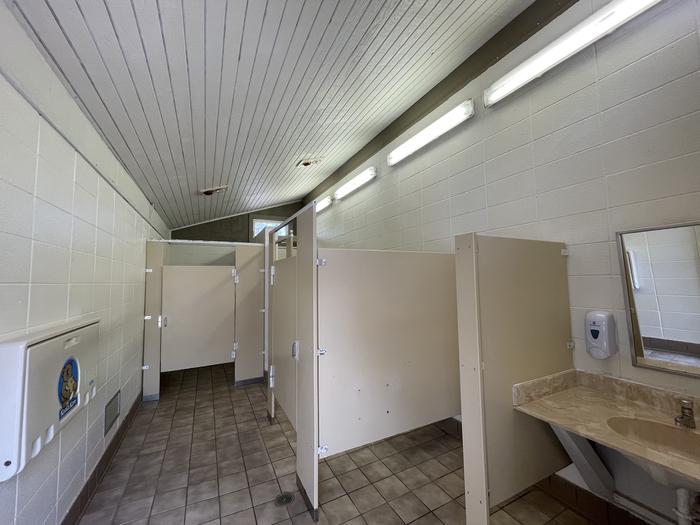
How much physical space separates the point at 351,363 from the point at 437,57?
8.18ft

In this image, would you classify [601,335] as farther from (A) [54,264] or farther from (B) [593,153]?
(A) [54,264]

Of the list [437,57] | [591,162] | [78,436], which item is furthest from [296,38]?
[78,436]

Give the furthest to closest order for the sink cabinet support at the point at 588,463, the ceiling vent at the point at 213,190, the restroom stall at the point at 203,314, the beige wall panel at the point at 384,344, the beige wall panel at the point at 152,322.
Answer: the ceiling vent at the point at 213,190 → the restroom stall at the point at 203,314 → the beige wall panel at the point at 152,322 → the beige wall panel at the point at 384,344 → the sink cabinet support at the point at 588,463

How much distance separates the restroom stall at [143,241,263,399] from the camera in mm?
3461

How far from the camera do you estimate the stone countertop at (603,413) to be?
1037mm

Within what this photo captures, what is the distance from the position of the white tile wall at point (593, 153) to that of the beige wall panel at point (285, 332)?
4.99 ft

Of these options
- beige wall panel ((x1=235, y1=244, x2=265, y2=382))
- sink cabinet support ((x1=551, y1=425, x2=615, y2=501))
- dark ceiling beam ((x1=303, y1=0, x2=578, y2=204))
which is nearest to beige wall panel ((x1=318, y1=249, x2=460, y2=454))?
sink cabinet support ((x1=551, y1=425, x2=615, y2=501))

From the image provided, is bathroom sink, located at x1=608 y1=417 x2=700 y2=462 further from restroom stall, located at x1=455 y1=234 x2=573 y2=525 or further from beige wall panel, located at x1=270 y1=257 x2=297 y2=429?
beige wall panel, located at x1=270 y1=257 x2=297 y2=429

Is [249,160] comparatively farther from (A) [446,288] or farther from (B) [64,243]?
(A) [446,288]

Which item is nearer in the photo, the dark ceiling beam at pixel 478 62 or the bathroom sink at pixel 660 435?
the bathroom sink at pixel 660 435

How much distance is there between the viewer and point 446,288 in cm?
229

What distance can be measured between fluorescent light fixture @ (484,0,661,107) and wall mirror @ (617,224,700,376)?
114cm

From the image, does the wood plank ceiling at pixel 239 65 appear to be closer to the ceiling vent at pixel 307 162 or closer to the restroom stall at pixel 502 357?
the ceiling vent at pixel 307 162

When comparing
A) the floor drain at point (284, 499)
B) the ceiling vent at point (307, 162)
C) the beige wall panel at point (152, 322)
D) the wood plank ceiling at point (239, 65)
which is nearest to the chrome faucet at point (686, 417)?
the floor drain at point (284, 499)
